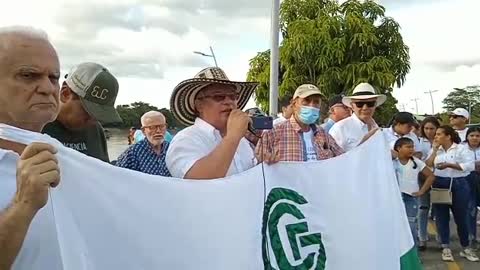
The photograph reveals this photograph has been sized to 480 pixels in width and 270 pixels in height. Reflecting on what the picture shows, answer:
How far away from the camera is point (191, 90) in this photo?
3.12 metres

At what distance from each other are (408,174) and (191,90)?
15.0 ft

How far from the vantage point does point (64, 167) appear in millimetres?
1891

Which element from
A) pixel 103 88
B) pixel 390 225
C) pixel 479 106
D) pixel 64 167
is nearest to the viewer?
pixel 64 167

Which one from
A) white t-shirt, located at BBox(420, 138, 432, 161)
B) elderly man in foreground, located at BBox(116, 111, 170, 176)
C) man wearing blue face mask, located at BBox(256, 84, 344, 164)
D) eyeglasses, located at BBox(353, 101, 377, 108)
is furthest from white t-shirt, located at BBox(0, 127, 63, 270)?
white t-shirt, located at BBox(420, 138, 432, 161)

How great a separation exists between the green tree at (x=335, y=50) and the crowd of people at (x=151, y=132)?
Answer: 10997 millimetres

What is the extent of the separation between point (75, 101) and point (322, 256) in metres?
1.38

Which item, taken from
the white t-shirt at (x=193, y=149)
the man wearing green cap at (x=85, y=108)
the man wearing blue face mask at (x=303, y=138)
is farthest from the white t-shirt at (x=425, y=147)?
the man wearing green cap at (x=85, y=108)

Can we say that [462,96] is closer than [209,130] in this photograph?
No

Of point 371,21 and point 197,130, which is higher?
point 371,21

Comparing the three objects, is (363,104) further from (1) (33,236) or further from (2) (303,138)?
(1) (33,236)

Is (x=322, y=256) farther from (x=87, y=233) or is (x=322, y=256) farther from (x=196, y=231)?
(x=87, y=233)

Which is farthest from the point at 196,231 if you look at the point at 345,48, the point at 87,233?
the point at 345,48

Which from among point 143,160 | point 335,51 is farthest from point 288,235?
point 335,51

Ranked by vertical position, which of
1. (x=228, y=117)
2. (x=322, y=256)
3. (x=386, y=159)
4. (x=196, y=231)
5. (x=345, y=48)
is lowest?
(x=322, y=256)
